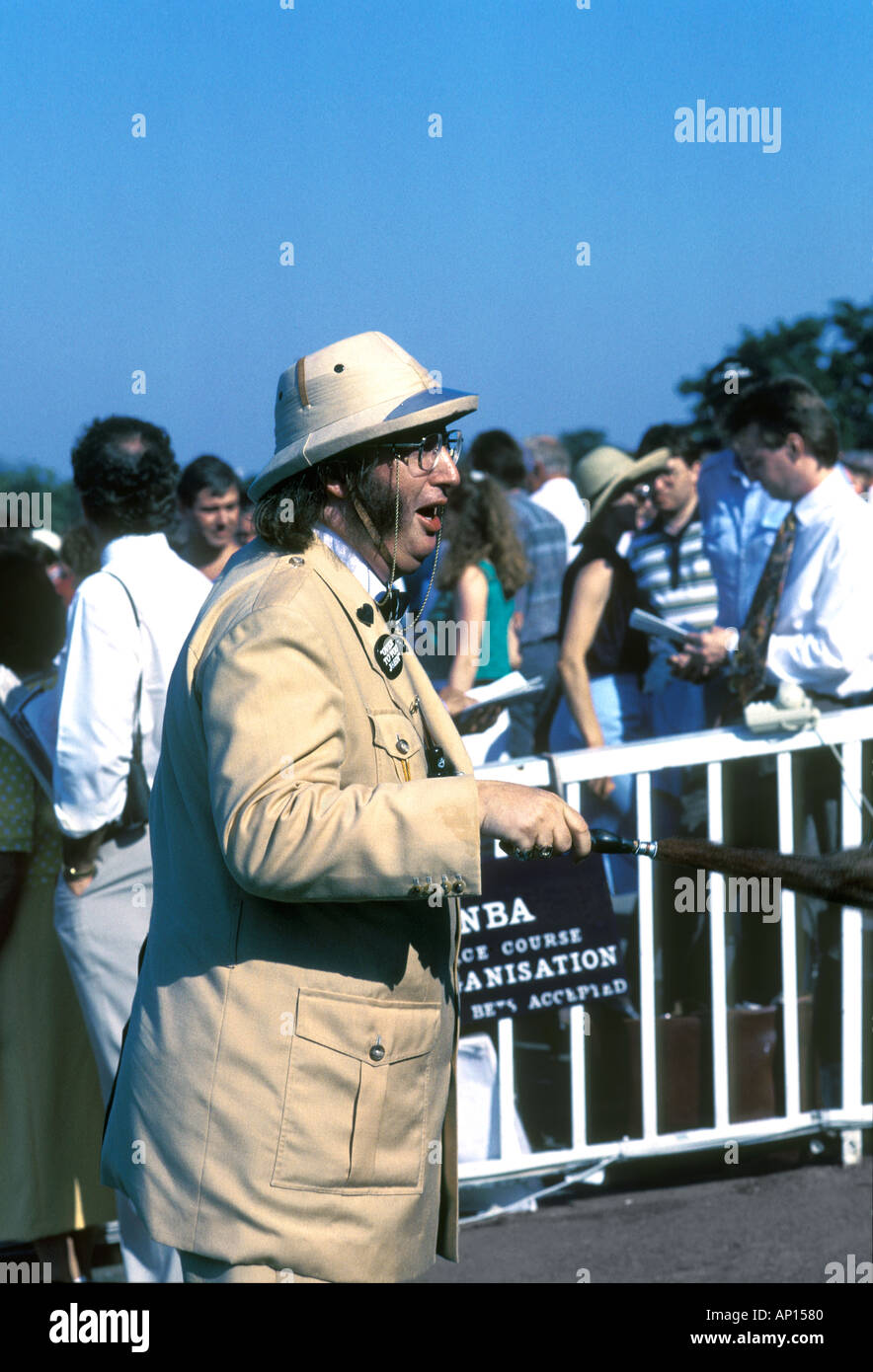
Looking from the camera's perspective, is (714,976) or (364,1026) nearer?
(364,1026)

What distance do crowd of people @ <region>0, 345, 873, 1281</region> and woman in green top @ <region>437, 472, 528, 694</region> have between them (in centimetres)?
1

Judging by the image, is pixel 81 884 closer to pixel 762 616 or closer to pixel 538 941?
pixel 538 941

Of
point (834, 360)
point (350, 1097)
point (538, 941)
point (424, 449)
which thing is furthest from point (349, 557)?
point (834, 360)

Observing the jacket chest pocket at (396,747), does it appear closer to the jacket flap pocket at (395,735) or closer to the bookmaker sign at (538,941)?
the jacket flap pocket at (395,735)

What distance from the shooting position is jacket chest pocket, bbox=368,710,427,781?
2.55m

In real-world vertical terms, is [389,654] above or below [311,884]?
above

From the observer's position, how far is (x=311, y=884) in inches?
90.0

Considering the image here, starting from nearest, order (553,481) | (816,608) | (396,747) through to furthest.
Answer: (396,747), (816,608), (553,481)

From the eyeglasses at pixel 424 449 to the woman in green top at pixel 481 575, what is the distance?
3385 millimetres

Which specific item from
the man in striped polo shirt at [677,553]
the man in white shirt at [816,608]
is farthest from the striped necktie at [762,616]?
the man in striped polo shirt at [677,553]

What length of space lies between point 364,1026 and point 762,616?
10.7ft

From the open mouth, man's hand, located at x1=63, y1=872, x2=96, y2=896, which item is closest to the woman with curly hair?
man's hand, located at x1=63, y1=872, x2=96, y2=896

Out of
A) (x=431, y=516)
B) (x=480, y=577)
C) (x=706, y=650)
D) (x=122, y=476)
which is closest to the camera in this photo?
(x=431, y=516)

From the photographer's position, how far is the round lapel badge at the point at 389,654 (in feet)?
8.59
